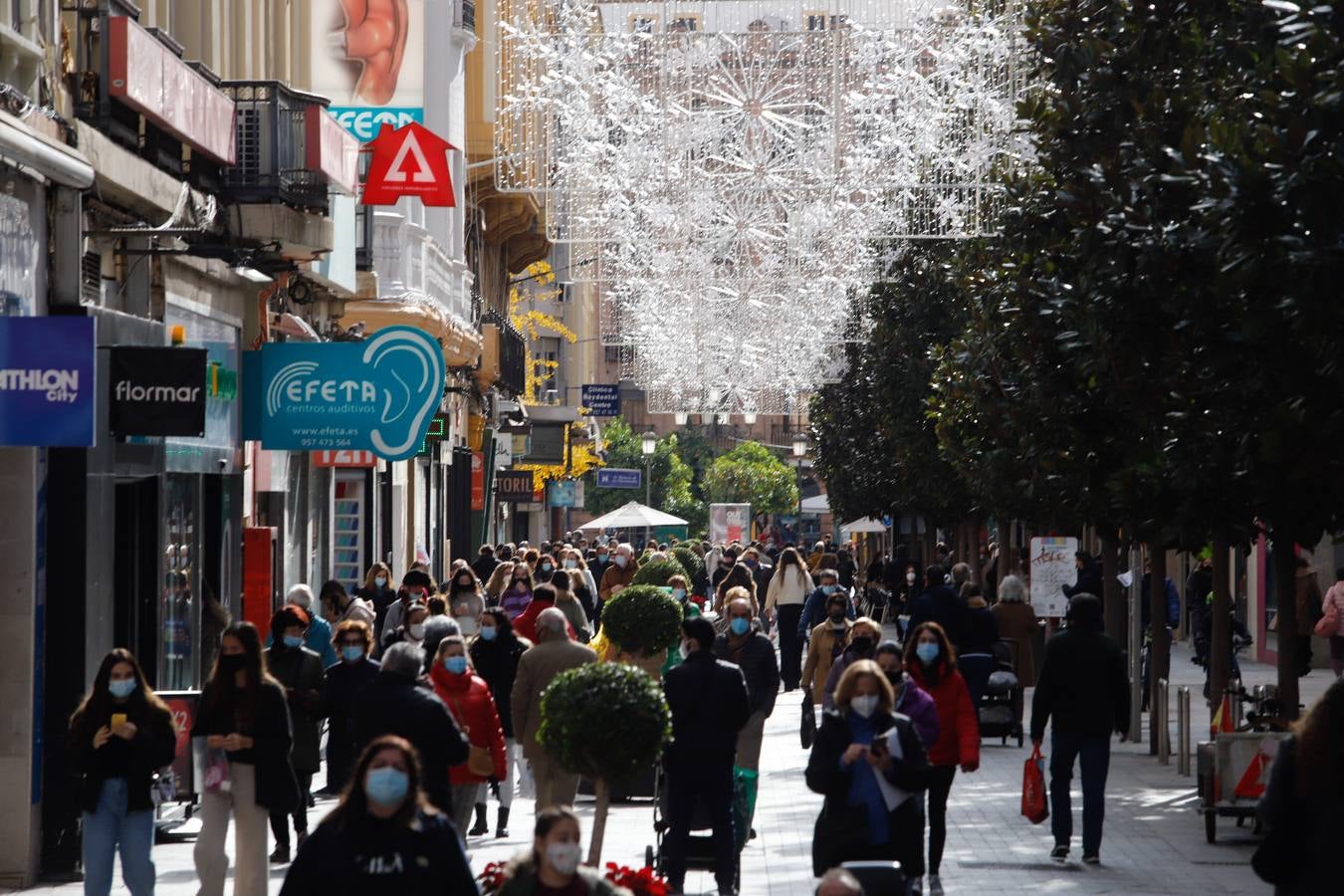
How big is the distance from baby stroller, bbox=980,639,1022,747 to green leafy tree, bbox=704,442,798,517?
313 ft

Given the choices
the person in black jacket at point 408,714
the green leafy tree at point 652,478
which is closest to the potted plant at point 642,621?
the person in black jacket at point 408,714

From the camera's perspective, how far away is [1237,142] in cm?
1143

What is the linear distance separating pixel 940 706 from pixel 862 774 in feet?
8.87

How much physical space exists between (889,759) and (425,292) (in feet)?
65.2

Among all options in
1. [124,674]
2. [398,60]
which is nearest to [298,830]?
[124,674]

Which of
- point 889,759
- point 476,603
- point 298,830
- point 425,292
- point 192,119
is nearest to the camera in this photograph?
point 889,759

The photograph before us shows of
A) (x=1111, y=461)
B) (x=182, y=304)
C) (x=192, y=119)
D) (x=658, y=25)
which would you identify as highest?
(x=658, y=25)

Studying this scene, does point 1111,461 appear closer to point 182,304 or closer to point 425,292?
point 182,304

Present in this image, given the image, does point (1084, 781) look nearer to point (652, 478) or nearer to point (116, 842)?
point (116, 842)

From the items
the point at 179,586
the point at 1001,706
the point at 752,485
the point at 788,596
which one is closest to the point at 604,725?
the point at 179,586

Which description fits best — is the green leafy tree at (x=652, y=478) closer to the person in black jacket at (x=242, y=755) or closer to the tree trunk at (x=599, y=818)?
the person in black jacket at (x=242, y=755)

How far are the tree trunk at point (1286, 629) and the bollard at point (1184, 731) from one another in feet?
5.11

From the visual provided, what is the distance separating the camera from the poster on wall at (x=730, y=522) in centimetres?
6981

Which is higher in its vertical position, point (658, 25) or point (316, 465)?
point (658, 25)
